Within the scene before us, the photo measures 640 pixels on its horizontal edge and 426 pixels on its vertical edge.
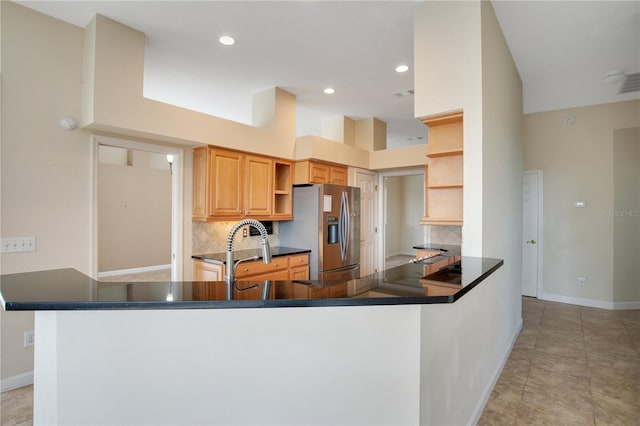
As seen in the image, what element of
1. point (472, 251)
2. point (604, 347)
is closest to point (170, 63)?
point (472, 251)

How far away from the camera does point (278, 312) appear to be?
4.40ft

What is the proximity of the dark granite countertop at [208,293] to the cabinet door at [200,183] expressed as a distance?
185cm

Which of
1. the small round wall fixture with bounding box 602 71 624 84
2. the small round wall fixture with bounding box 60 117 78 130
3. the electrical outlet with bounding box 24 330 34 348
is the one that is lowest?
the electrical outlet with bounding box 24 330 34 348

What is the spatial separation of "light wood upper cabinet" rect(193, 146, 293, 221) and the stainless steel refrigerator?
237 millimetres

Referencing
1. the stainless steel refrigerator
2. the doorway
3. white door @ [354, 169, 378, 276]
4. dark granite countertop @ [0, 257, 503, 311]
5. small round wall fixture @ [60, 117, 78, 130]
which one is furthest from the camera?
the doorway

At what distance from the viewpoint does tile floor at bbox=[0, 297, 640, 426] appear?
219 cm

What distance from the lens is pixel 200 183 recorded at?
3.58 metres

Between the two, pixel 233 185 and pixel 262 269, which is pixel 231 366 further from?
pixel 233 185

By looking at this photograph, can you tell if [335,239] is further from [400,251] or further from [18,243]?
[400,251]

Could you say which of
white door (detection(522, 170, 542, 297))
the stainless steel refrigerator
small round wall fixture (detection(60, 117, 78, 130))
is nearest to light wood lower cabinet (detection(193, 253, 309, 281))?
the stainless steel refrigerator

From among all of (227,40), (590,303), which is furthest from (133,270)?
(590,303)

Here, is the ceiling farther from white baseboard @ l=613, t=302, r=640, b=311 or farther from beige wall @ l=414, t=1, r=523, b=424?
white baseboard @ l=613, t=302, r=640, b=311

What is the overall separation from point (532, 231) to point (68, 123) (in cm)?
605

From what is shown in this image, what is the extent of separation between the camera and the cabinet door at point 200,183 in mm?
3488
